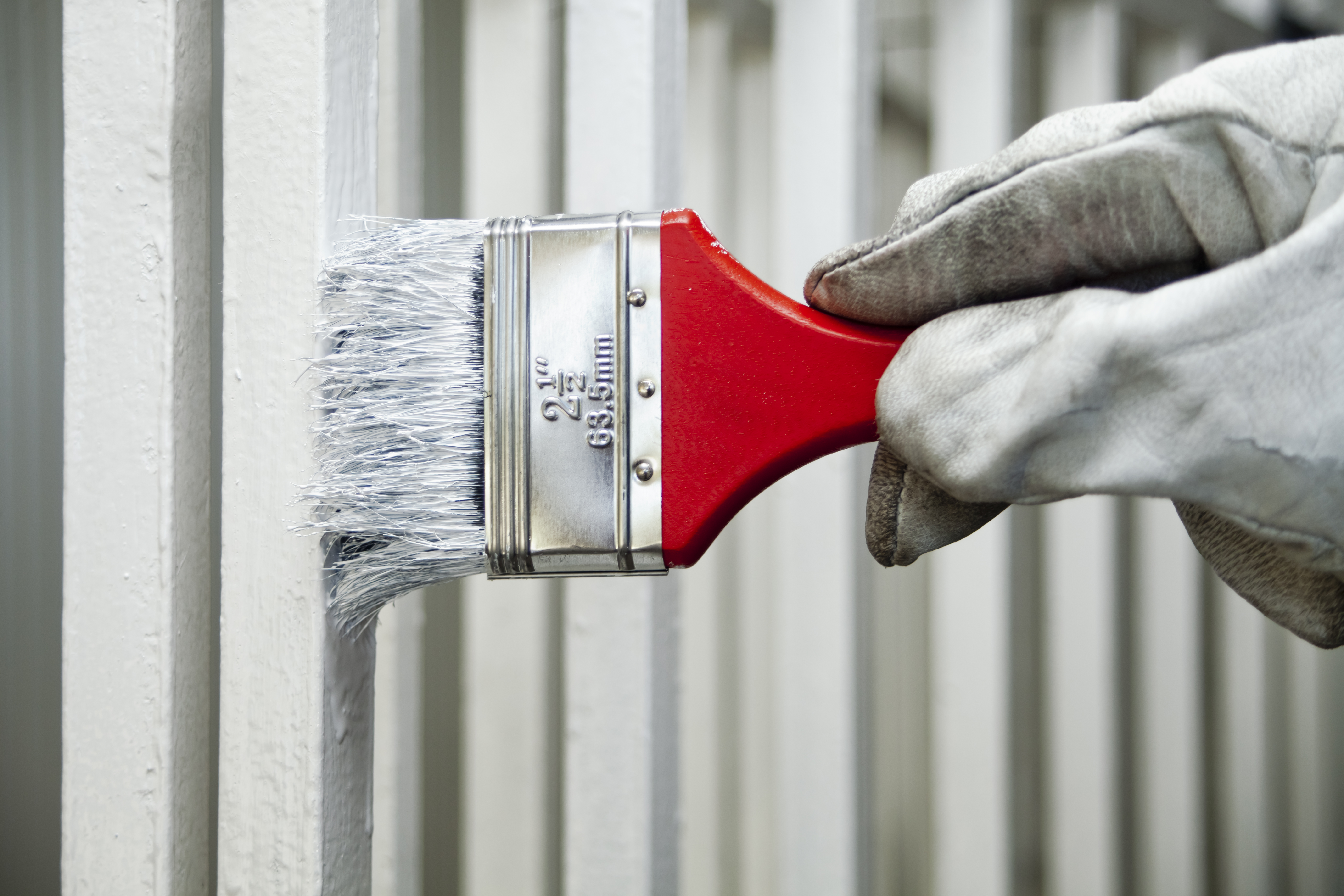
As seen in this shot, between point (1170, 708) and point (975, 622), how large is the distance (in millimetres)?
533

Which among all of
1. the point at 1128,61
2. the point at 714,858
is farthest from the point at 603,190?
the point at 1128,61

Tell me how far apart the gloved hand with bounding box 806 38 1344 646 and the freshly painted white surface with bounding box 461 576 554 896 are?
24.3 inches

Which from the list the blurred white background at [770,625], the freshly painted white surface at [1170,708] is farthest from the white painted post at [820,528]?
the freshly painted white surface at [1170,708]

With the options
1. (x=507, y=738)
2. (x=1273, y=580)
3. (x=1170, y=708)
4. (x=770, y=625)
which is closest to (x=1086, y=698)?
(x=1170, y=708)

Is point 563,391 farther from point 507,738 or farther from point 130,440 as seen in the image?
point 507,738

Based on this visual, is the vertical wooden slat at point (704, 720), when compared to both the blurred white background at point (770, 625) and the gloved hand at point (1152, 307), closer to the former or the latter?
the blurred white background at point (770, 625)

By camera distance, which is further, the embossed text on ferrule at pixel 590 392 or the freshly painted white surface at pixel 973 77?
the freshly painted white surface at pixel 973 77

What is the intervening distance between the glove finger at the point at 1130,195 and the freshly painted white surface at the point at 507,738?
24.5 inches

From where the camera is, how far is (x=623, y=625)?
2.26 ft

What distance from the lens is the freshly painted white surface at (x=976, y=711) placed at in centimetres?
114

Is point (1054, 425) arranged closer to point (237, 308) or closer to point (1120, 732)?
point (237, 308)

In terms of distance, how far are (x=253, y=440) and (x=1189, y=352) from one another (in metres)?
0.46

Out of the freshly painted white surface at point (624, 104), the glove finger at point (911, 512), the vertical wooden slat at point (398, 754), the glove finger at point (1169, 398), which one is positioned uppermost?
the freshly painted white surface at point (624, 104)

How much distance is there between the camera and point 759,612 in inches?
50.9
